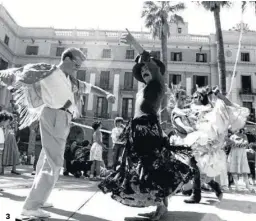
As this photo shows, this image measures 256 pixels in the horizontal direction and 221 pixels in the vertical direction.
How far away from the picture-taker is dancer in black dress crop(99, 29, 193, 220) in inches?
88.7

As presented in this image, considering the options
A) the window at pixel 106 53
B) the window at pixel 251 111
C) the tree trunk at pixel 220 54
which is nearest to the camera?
the tree trunk at pixel 220 54

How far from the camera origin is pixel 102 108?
94.3 feet

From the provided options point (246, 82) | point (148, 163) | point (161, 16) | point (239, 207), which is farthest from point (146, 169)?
point (246, 82)

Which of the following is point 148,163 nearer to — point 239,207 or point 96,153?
point 239,207

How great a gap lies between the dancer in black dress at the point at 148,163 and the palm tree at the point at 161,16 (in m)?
18.3

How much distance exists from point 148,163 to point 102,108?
26.6 m

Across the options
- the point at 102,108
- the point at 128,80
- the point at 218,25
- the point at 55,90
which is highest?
the point at 128,80

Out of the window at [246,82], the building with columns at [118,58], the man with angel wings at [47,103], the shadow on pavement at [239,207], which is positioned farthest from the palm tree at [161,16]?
the man with angel wings at [47,103]

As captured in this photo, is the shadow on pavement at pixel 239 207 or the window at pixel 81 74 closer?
the shadow on pavement at pixel 239 207

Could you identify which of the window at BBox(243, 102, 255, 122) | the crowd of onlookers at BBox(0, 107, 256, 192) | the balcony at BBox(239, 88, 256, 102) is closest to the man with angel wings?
the crowd of onlookers at BBox(0, 107, 256, 192)

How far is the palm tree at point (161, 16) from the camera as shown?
20.8 m

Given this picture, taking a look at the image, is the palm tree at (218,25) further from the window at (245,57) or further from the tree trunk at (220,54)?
the window at (245,57)

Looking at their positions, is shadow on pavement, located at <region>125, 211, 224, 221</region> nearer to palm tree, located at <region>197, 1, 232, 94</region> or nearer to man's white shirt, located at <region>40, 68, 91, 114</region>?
man's white shirt, located at <region>40, 68, 91, 114</region>

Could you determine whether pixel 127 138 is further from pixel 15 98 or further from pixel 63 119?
pixel 15 98
